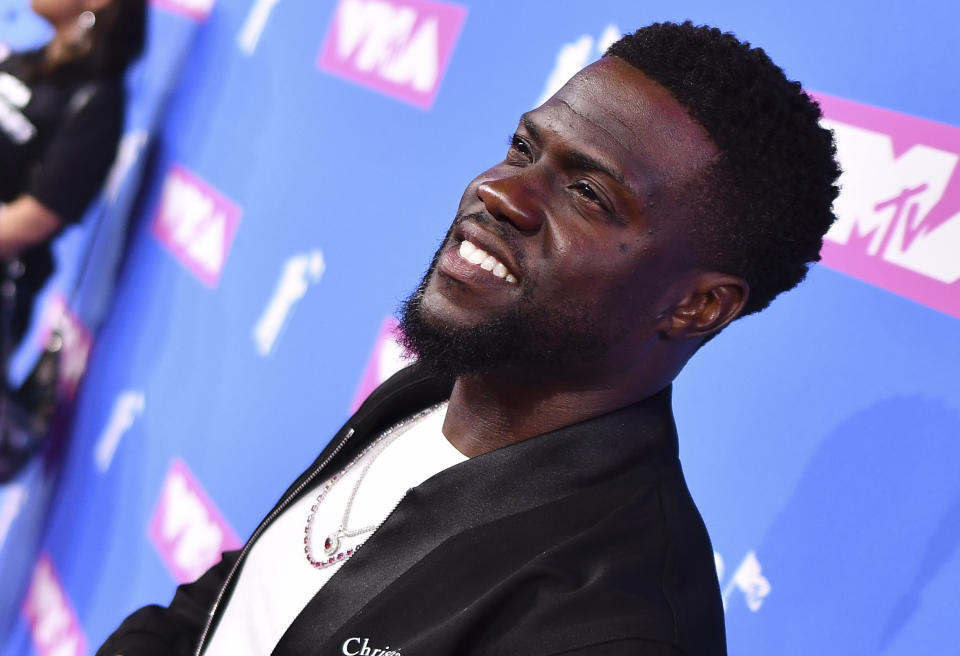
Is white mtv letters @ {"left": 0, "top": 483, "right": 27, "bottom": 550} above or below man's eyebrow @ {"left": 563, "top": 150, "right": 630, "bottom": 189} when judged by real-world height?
below

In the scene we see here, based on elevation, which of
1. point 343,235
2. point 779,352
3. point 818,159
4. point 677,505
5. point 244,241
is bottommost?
point 244,241

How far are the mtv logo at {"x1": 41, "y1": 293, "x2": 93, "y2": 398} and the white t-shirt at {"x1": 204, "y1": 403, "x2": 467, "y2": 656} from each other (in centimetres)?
188

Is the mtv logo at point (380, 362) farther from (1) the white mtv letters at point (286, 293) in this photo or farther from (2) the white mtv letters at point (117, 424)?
(2) the white mtv letters at point (117, 424)

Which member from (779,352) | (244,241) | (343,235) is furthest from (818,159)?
(244,241)

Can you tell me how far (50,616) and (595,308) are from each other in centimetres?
213

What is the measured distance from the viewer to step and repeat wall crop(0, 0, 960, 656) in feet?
3.74

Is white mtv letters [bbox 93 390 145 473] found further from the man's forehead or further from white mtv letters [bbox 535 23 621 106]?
the man's forehead

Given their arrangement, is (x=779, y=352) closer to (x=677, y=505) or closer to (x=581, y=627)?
(x=677, y=505)

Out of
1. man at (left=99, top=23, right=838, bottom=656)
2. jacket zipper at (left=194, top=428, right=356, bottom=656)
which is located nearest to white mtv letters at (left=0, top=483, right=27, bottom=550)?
jacket zipper at (left=194, top=428, right=356, bottom=656)

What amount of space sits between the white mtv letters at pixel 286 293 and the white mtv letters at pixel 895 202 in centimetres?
110

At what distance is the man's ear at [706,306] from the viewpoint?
3.35ft

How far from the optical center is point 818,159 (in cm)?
102

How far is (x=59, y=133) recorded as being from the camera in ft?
8.41

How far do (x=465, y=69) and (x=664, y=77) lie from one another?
A: 895mm
